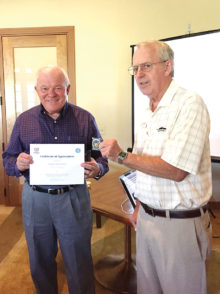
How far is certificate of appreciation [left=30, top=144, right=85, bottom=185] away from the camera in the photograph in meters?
1.40

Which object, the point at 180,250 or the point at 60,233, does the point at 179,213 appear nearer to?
the point at 180,250

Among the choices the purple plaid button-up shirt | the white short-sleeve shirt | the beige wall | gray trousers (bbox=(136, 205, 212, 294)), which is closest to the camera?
the white short-sleeve shirt

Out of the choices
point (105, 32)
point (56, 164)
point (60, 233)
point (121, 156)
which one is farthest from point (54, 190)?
point (105, 32)

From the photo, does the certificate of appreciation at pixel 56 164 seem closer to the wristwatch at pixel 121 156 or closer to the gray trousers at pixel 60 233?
the gray trousers at pixel 60 233

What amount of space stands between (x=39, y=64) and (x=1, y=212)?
1951 mm

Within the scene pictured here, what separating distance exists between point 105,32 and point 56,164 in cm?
235

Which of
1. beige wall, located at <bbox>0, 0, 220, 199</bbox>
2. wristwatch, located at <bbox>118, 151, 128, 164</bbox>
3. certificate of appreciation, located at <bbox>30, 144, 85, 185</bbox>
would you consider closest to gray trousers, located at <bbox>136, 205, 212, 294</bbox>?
wristwatch, located at <bbox>118, 151, 128, 164</bbox>

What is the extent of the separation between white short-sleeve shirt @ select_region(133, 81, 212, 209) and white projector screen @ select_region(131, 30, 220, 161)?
1.57 metres

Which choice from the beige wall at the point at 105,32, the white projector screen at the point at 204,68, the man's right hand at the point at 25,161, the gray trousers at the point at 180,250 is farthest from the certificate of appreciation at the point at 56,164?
the beige wall at the point at 105,32

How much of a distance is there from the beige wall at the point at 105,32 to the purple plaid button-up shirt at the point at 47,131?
181 centimetres

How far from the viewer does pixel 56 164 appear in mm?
1419

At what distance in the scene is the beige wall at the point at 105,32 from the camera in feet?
10.2

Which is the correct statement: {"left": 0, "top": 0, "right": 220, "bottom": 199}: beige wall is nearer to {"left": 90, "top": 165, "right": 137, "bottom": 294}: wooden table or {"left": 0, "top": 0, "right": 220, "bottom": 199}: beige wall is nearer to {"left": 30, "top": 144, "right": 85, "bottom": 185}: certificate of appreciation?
{"left": 90, "top": 165, "right": 137, "bottom": 294}: wooden table

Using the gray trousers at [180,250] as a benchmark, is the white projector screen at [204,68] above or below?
above
